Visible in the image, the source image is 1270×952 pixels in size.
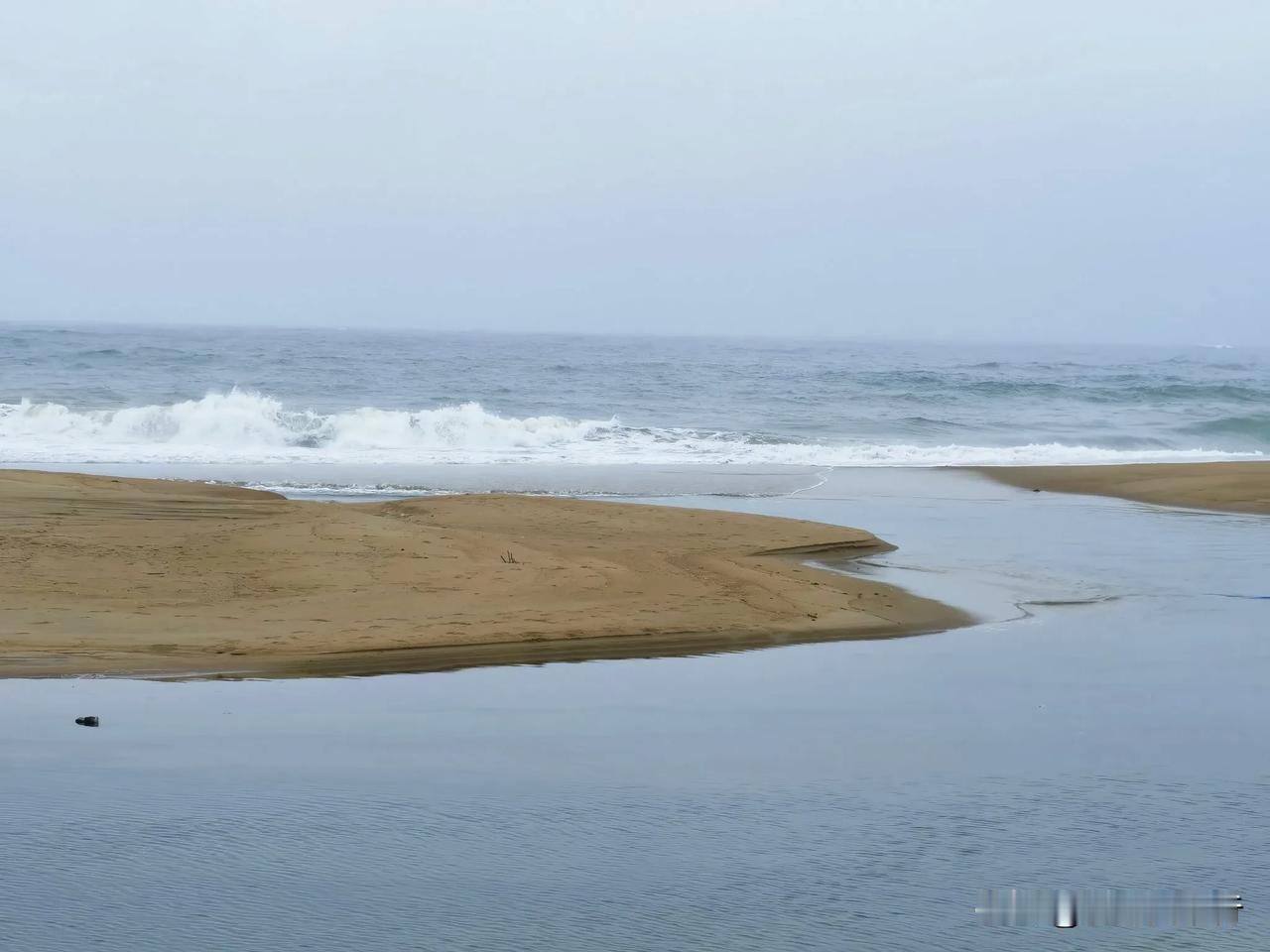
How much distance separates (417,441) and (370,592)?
1970cm

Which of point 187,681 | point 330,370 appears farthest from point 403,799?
point 330,370

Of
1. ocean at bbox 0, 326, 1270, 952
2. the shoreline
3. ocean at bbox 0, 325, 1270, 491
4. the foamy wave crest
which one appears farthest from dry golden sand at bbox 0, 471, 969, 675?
the foamy wave crest

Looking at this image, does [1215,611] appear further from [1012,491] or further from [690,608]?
[1012,491]

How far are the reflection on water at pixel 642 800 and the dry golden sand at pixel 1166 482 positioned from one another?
11.4 m

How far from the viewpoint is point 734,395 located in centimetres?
4262

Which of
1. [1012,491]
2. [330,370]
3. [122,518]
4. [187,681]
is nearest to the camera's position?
[187,681]

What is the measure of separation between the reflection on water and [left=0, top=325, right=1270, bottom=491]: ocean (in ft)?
42.8

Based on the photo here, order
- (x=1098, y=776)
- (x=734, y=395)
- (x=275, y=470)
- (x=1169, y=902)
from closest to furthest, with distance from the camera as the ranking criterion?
1. (x=1169, y=902)
2. (x=1098, y=776)
3. (x=275, y=470)
4. (x=734, y=395)

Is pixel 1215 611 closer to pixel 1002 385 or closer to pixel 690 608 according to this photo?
pixel 690 608

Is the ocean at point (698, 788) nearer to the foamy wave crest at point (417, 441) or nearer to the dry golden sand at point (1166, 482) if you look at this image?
the dry golden sand at point (1166, 482)

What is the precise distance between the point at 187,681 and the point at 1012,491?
15.6 meters

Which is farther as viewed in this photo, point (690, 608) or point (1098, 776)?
point (690, 608)

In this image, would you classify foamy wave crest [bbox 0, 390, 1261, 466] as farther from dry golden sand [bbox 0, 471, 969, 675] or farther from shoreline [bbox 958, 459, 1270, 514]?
dry golden sand [bbox 0, 471, 969, 675]

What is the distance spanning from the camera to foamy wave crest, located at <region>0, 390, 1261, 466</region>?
25.9 m
